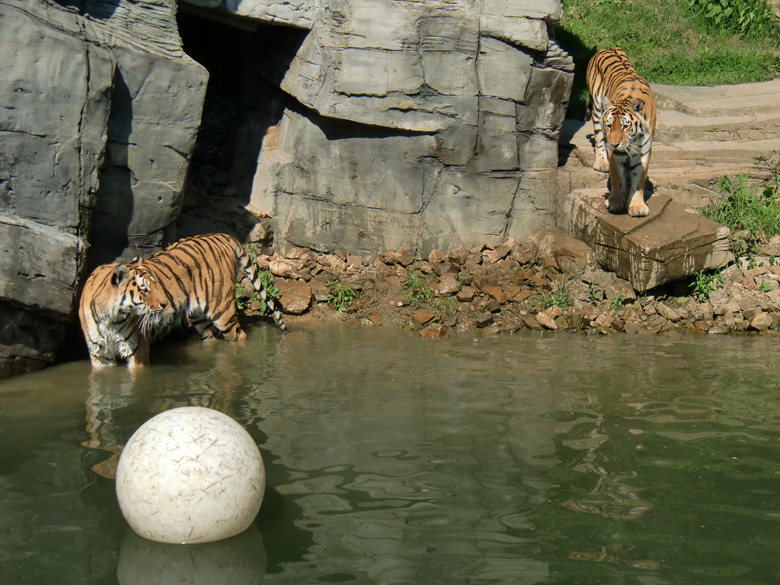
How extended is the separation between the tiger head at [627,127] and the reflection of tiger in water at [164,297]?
3.43 metres

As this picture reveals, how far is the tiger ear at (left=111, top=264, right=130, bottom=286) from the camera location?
658cm

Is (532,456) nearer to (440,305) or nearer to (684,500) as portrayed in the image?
(684,500)

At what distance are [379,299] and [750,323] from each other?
3.38 metres

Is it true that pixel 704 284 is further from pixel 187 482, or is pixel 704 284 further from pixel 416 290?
pixel 187 482

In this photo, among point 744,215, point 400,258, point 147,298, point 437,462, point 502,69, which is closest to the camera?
point 437,462

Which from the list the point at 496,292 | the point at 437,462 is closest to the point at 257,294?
the point at 496,292

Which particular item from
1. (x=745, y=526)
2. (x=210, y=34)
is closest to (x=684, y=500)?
(x=745, y=526)

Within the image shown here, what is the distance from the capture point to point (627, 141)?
8.15 metres

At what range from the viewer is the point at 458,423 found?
5.55 m

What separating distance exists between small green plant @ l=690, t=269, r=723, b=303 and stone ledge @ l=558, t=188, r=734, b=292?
0.11 meters

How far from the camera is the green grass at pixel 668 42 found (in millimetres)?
12297

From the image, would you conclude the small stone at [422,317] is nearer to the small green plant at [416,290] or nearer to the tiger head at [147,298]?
the small green plant at [416,290]

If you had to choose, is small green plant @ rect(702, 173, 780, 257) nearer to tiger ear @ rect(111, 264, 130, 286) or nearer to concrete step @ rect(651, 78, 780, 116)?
concrete step @ rect(651, 78, 780, 116)

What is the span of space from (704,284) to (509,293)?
182 centimetres
